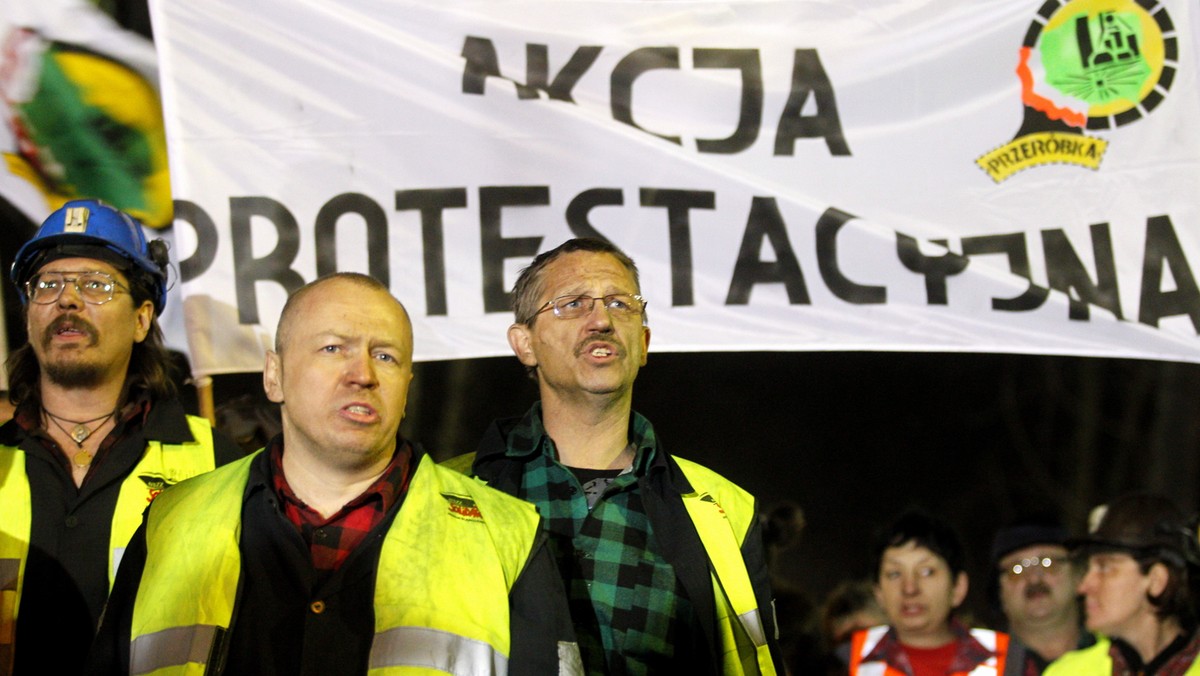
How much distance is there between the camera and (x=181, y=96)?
4.12 m

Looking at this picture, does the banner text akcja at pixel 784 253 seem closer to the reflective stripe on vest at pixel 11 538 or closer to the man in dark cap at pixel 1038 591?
the man in dark cap at pixel 1038 591

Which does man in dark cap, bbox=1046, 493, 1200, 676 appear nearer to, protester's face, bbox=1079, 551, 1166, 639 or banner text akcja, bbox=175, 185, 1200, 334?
protester's face, bbox=1079, 551, 1166, 639

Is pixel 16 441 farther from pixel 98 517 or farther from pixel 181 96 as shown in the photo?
pixel 181 96

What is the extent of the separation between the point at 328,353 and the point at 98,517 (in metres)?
0.83

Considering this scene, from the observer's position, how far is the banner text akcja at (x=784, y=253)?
4191 mm

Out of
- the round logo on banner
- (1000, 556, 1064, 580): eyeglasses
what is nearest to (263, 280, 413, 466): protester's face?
the round logo on banner

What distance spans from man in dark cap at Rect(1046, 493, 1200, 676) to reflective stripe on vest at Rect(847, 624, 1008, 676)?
0.59 feet

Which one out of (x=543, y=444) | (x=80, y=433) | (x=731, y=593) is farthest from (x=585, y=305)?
(x=80, y=433)

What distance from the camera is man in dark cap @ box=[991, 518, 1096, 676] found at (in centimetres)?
468

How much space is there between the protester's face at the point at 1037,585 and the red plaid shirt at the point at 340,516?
292 centimetres

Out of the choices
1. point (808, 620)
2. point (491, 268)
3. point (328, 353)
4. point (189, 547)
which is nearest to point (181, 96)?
point (491, 268)

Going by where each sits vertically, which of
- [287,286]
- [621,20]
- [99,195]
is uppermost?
[621,20]

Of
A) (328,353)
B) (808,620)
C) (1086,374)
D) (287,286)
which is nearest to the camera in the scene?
(328,353)

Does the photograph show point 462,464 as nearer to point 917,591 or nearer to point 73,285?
point 73,285
